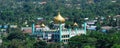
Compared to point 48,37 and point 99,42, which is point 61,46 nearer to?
point 99,42

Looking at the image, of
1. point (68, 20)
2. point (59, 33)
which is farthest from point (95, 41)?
point (68, 20)

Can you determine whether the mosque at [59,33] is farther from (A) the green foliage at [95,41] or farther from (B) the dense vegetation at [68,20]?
(A) the green foliage at [95,41]

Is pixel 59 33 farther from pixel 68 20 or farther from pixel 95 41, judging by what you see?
pixel 68 20

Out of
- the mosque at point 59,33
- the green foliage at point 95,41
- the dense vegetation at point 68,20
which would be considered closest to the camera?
the green foliage at point 95,41

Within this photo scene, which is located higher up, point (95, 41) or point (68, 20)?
point (95, 41)

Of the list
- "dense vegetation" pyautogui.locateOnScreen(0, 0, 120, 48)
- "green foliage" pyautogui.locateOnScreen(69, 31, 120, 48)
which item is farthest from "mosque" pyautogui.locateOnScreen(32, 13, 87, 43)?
"green foliage" pyautogui.locateOnScreen(69, 31, 120, 48)

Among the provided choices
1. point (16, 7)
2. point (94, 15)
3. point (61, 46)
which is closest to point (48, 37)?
point (61, 46)

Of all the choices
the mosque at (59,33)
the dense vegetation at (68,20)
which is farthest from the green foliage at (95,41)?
the mosque at (59,33)

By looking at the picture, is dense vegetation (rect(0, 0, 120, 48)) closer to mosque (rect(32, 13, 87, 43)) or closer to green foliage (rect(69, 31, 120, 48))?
green foliage (rect(69, 31, 120, 48))

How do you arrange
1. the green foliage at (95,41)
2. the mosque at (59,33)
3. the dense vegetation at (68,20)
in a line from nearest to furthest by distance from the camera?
1. the green foliage at (95,41)
2. the dense vegetation at (68,20)
3. the mosque at (59,33)

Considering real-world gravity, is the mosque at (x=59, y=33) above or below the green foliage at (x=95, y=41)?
below

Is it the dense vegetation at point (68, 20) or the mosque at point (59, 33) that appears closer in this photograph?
the dense vegetation at point (68, 20)
